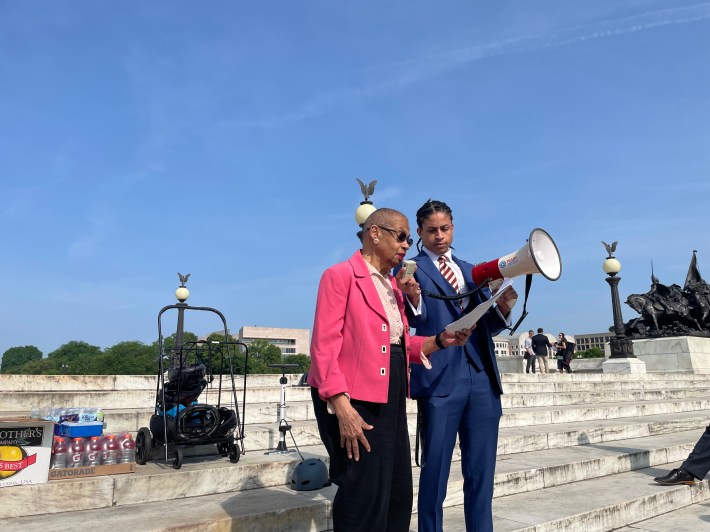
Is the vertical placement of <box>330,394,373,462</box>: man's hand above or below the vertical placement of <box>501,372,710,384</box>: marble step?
above

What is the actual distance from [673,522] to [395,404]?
382cm

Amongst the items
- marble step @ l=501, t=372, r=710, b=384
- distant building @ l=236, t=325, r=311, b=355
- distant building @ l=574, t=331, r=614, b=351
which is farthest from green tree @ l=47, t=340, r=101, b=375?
distant building @ l=574, t=331, r=614, b=351

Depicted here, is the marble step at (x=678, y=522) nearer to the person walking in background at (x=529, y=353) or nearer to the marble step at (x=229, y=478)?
the marble step at (x=229, y=478)

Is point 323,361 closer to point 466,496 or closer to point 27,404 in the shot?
point 466,496

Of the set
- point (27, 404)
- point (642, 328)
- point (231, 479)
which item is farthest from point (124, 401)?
point (642, 328)

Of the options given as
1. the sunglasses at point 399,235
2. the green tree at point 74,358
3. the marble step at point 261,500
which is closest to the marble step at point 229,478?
the marble step at point 261,500

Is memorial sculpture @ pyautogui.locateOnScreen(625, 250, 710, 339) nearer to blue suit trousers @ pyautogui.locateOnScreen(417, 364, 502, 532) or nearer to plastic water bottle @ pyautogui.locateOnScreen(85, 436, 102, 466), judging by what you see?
blue suit trousers @ pyautogui.locateOnScreen(417, 364, 502, 532)

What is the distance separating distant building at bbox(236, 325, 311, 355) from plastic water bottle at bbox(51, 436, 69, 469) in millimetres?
144065

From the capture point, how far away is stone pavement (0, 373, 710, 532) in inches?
131

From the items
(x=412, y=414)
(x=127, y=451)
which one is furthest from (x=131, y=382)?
(x=127, y=451)

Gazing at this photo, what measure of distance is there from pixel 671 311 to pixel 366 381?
25163mm

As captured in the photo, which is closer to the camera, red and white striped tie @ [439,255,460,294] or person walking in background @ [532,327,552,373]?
red and white striped tie @ [439,255,460,294]

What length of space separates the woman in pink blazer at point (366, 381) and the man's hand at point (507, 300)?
0.67 metres

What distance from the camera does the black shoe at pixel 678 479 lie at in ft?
16.6
